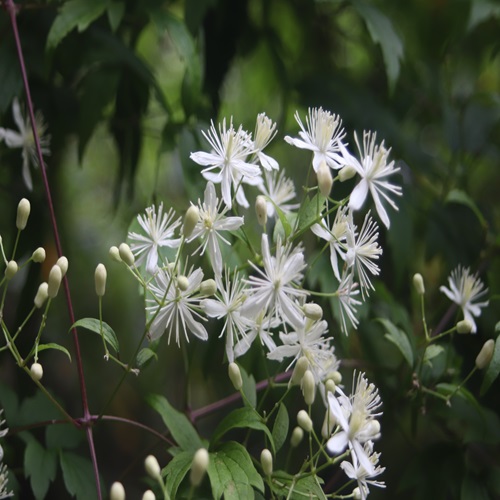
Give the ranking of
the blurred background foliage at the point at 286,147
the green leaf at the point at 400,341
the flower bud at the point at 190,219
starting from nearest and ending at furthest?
the flower bud at the point at 190,219 < the green leaf at the point at 400,341 < the blurred background foliage at the point at 286,147

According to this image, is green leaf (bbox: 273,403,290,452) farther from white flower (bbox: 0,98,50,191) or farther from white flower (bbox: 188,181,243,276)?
white flower (bbox: 0,98,50,191)

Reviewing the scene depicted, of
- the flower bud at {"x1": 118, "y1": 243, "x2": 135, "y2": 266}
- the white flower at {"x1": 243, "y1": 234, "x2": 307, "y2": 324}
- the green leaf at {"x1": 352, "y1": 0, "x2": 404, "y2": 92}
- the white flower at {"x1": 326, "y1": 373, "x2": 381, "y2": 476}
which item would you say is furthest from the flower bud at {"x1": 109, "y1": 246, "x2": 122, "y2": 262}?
the green leaf at {"x1": 352, "y1": 0, "x2": 404, "y2": 92}

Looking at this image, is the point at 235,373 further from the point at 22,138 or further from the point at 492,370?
the point at 22,138

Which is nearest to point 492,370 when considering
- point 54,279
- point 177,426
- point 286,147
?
point 177,426

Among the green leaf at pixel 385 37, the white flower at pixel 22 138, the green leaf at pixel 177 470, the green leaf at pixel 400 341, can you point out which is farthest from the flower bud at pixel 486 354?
the white flower at pixel 22 138

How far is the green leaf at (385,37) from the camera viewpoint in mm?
1021

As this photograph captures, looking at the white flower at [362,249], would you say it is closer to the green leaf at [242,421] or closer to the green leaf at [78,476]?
the green leaf at [242,421]

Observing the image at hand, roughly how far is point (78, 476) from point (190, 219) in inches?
15.0

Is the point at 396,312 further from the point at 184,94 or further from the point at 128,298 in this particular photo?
the point at 128,298

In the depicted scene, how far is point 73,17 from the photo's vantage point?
90 centimetres

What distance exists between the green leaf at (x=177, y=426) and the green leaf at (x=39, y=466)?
17 centimetres

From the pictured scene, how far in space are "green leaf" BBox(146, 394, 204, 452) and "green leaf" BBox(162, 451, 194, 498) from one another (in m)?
0.03

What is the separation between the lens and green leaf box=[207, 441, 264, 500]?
2.03ft

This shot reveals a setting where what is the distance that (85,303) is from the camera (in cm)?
171
